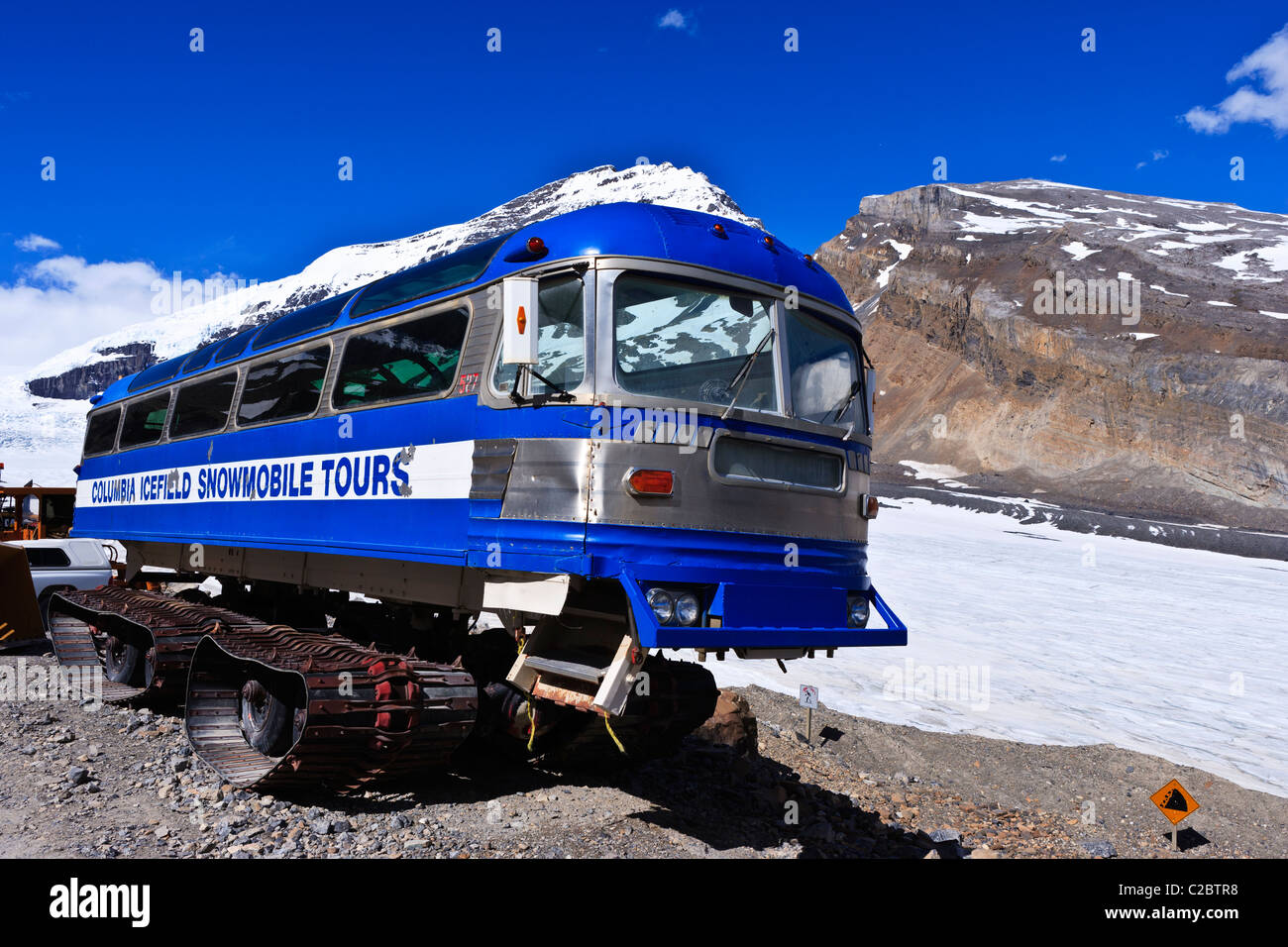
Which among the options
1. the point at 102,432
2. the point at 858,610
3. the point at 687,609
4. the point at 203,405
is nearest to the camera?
the point at 687,609

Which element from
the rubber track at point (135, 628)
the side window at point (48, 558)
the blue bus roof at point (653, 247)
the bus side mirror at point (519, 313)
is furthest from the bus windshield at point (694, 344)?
the side window at point (48, 558)

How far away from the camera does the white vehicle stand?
13.5 metres

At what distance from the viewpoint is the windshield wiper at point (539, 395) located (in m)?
5.73

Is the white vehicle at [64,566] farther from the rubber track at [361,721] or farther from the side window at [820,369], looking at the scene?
the side window at [820,369]

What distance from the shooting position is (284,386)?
341 inches

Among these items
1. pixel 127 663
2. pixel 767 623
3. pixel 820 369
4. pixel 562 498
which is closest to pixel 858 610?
pixel 767 623

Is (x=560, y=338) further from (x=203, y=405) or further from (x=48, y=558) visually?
(x=48, y=558)

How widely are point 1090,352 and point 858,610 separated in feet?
170

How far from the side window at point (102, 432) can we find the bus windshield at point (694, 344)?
10002mm

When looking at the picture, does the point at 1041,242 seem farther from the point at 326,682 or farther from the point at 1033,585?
the point at 326,682

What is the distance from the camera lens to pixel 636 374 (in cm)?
583

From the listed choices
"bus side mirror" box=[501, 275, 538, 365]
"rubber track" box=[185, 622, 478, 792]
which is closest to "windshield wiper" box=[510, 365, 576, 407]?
"bus side mirror" box=[501, 275, 538, 365]

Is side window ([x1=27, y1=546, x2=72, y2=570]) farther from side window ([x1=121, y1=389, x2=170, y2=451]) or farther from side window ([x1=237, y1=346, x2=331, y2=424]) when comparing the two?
side window ([x1=237, y1=346, x2=331, y2=424])

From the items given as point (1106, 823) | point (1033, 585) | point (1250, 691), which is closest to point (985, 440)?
point (1033, 585)
